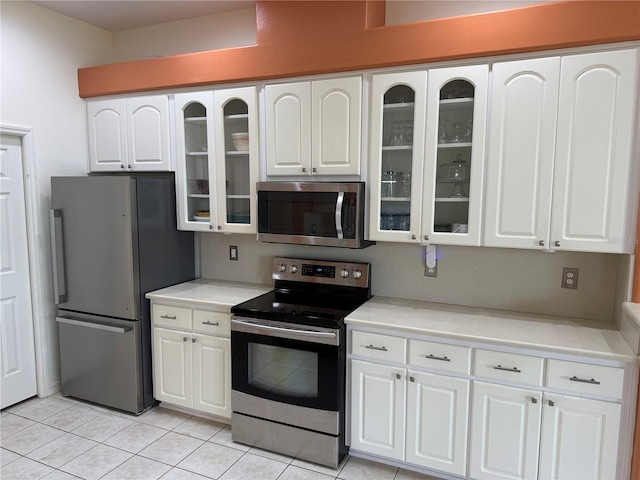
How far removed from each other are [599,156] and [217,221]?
225 cm

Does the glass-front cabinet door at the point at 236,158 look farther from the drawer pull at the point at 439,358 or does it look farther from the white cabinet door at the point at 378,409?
the drawer pull at the point at 439,358

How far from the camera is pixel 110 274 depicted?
289 cm

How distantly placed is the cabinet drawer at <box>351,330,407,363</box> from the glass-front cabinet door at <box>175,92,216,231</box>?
1.31 metres

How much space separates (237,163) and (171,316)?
112cm

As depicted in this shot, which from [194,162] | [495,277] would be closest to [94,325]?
[194,162]

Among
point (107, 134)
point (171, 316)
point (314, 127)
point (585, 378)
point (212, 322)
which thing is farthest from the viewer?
point (107, 134)

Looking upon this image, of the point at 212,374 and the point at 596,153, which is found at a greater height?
the point at 596,153

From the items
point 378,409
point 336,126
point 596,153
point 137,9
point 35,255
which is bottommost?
point 378,409

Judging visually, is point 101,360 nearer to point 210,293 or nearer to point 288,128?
point 210,293

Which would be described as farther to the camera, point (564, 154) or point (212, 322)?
point (212, 322)

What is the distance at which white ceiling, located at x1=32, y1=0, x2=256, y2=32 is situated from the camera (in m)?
2.94

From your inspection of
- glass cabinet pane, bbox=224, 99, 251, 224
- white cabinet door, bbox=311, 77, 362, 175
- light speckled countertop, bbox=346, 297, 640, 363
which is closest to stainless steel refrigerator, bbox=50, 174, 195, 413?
glass cabinet pane, bbox=224, 99, 251, 224

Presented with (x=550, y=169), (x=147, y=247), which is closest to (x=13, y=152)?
(x=147, y=247)

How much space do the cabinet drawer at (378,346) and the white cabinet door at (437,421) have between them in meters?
0.13
